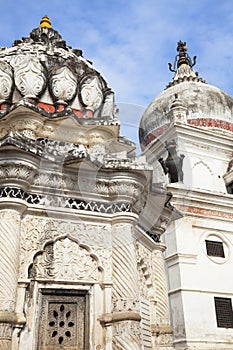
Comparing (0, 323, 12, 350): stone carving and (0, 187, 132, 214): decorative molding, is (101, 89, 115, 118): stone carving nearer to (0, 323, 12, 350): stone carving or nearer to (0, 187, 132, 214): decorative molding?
(0, 187, 132, 214): decorative molding

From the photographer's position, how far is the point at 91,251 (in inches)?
239

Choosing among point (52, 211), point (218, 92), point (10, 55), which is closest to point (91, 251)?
point (52, 211)

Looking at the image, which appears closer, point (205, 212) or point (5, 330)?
point (5, 330)

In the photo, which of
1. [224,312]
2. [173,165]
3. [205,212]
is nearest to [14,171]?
[205,212]

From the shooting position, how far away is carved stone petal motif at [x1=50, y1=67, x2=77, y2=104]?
8367 mm

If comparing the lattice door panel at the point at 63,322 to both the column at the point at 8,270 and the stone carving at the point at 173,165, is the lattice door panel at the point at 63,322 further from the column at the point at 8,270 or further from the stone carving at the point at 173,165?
the stone carving at the point at 173,165

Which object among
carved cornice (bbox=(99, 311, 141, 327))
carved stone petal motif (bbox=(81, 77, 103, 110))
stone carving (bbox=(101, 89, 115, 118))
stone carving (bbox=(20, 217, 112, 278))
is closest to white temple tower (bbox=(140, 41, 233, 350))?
stone carving (bbox=(101, 89, 115, 118))

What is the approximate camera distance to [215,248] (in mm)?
15906

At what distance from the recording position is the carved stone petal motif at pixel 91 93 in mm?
8652

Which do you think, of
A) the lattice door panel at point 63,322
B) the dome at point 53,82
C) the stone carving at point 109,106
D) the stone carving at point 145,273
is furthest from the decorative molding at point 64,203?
the stone carving at point 109,106

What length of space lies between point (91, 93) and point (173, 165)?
32.0 feet

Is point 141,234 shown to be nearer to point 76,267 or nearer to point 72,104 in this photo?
point 76,267

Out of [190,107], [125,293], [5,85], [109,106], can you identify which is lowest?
[125,293]

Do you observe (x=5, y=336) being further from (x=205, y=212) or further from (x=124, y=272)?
(x=205, y=212)
